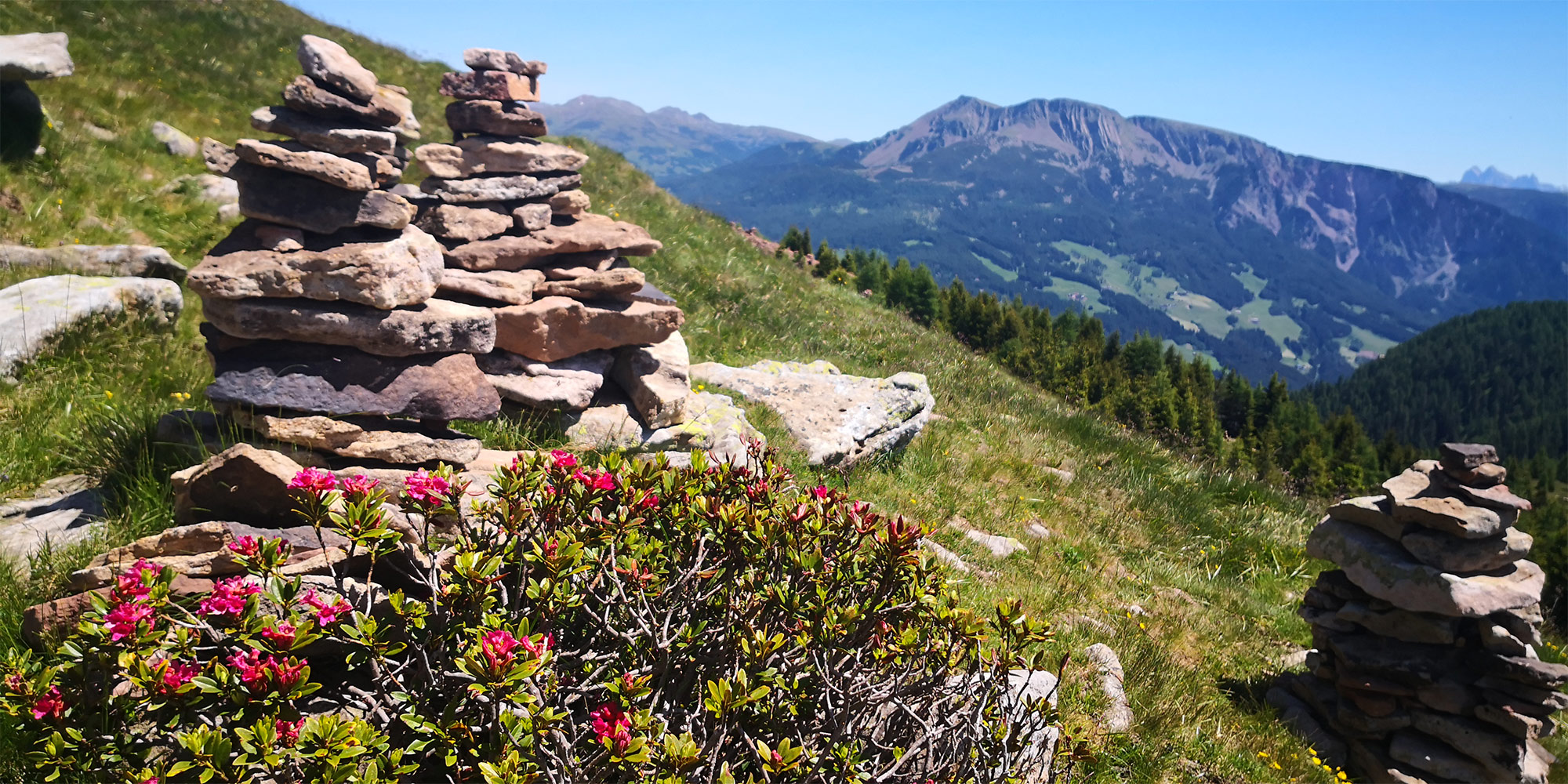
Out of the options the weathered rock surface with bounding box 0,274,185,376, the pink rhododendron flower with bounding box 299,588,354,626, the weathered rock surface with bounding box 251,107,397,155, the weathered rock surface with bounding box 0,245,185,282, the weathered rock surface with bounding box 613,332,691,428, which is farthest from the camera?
the weathered rock surface with bounding box 0,245,185,282

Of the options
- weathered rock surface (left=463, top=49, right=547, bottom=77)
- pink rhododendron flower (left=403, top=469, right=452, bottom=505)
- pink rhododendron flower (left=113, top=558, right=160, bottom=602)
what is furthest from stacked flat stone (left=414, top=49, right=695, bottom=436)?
pink rhododendron flower (left=113, top=558, right=160, bottom=602)

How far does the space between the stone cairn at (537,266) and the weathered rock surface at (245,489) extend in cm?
307

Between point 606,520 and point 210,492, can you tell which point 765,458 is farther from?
point 210,492

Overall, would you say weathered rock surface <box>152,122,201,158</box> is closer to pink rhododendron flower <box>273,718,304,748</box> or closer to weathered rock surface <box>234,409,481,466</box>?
weathered rock surface <box>234,409,481,466</box>

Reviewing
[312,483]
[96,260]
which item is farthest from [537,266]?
[312,483]

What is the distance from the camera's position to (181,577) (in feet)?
11.7

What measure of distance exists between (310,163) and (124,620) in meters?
4.24

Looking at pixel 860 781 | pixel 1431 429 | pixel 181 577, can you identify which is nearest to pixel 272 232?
pixel 181 577

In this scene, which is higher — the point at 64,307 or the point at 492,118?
the point at 492,118

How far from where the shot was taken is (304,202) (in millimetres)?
5961

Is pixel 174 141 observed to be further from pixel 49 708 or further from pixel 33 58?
pixel 49 708

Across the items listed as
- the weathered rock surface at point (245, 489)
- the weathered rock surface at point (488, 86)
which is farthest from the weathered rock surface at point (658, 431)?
the weathered rock surface at point (488, 86)

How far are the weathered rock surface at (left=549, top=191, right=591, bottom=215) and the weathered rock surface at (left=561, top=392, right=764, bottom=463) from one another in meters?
2.26

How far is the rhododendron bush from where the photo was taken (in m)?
2.59
